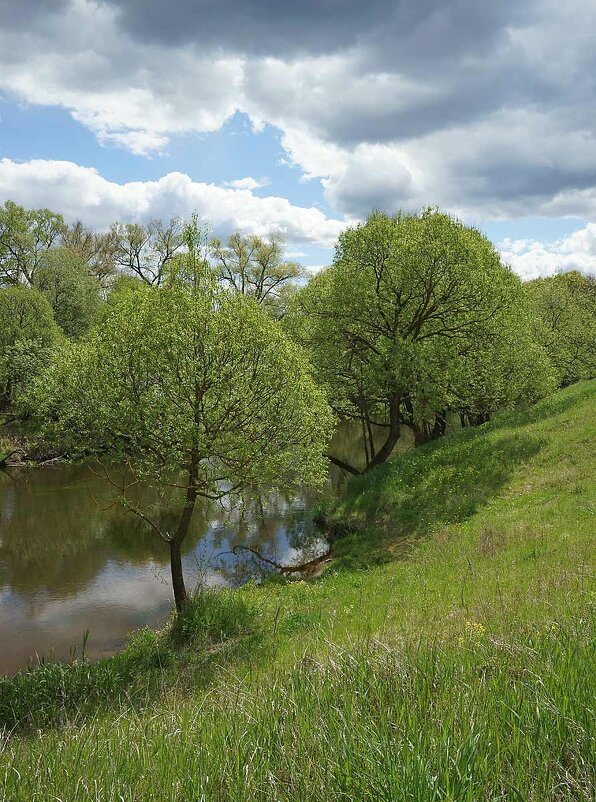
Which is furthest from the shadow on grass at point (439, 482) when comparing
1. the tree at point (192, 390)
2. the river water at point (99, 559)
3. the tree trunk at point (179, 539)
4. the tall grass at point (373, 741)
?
the tall grass at point (373, 741)

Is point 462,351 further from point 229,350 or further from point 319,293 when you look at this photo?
point 229,350

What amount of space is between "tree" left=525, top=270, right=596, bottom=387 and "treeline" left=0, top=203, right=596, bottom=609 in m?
0.15

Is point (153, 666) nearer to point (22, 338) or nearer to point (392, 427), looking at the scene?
point (392, 427)

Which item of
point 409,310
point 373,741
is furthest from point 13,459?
point 373,741

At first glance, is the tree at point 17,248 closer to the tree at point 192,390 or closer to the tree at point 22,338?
the tree at point 22,338

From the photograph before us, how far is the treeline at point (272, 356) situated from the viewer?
43.1 feet

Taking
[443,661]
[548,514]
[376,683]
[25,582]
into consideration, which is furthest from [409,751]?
[25,582]

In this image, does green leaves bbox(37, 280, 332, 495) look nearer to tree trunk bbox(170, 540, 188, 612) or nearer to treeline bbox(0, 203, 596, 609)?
treeline bbox(0, 203, 596, 609)

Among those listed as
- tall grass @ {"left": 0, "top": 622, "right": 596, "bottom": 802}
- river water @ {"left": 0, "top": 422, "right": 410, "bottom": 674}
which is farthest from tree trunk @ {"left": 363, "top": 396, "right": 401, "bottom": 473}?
tall grass @ {"left": 0, "top": 622, "right": 596, "bottom": 802}

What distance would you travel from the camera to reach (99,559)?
20.8 metres

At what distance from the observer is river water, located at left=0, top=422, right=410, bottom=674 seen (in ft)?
51.2

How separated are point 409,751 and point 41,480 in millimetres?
33569

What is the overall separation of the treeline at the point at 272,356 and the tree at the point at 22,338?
0.32 feet

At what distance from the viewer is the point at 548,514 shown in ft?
49.0
